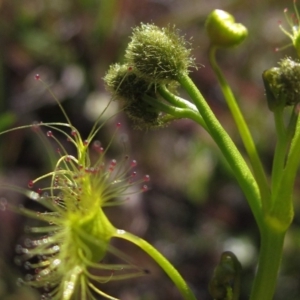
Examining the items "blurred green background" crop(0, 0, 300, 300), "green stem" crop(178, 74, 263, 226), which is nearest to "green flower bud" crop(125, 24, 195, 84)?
"green stem" crop(178, 74, 263, 226)

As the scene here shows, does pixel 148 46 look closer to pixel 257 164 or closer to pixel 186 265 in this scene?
pixel 257 164

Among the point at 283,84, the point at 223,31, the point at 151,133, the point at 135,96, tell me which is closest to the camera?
the point at 283,84

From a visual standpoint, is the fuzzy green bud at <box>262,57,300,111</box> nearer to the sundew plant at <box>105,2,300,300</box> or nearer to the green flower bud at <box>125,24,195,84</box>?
the sundew plant at <box>105,2,300,300</box>

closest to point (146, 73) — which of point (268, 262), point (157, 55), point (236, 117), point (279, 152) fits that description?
point (157, 55)

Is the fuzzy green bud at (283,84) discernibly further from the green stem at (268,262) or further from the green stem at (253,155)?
the green stem at (268,262)

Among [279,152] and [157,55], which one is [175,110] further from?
[279,152]

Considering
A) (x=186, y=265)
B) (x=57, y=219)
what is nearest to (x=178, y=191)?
(x=186, y=265)

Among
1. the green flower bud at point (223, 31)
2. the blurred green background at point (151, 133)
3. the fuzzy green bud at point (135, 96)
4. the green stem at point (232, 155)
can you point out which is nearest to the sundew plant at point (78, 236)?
the fuzzy green bud at point (135, 96)

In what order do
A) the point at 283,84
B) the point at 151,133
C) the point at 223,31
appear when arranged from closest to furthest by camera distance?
the point at 283,84 < the point at 223,31 < the point at 151,133
